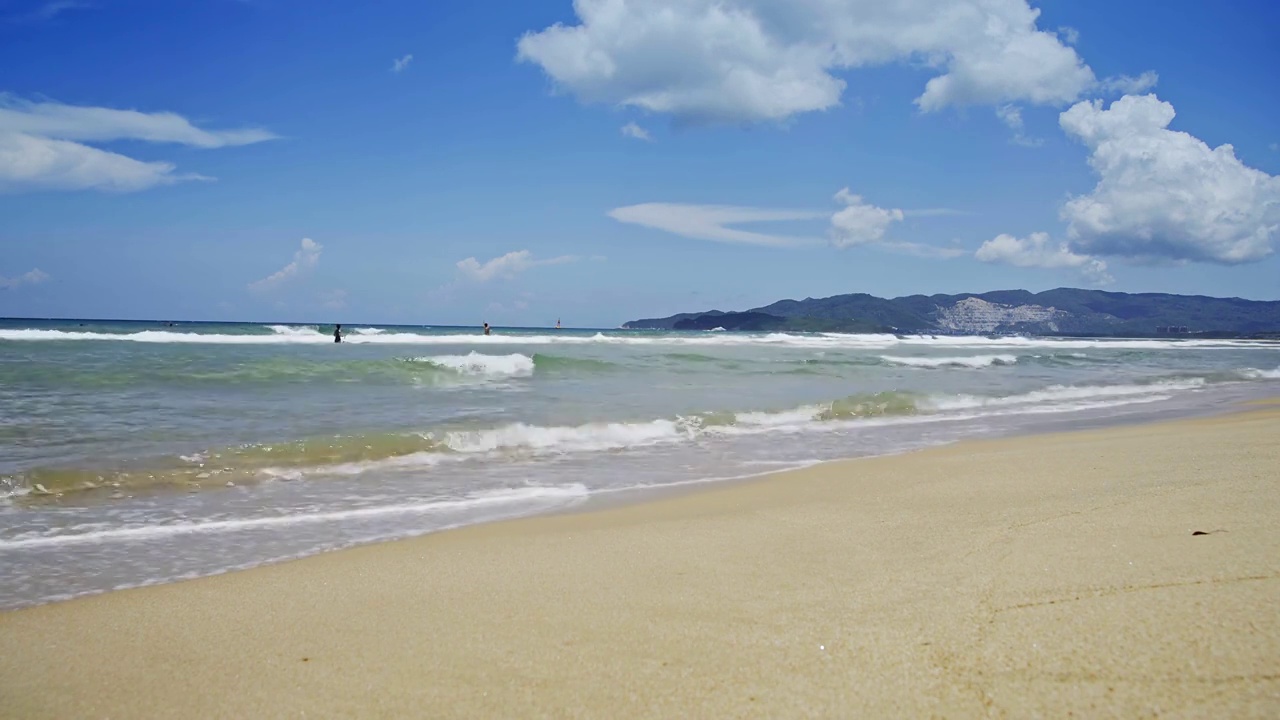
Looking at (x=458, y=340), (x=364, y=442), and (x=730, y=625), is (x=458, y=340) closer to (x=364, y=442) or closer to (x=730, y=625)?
(x=364, y=442)

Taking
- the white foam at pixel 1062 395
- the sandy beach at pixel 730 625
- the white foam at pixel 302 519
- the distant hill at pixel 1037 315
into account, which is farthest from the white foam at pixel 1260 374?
the distant hill at pixel 1037 315

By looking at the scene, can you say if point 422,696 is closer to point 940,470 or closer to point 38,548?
point 38,548

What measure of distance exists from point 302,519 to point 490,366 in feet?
52.8

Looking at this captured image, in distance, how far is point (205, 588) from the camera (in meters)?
3.58

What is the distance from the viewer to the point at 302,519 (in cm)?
515

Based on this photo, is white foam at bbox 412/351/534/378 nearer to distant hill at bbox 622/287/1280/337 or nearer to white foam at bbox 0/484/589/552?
white foam at bbox 0/484/589/552

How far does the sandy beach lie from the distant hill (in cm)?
10529

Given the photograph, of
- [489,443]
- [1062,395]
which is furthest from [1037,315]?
[489,443]

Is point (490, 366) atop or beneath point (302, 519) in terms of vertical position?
atop

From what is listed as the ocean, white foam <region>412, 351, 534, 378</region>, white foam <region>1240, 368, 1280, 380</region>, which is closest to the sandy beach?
the ocean

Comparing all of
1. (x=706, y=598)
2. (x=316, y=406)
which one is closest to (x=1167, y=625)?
(x=706, y=598)

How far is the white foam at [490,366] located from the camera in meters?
18.9

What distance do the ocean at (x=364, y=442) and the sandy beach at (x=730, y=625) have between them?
866 mm

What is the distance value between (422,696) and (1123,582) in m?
2.60
